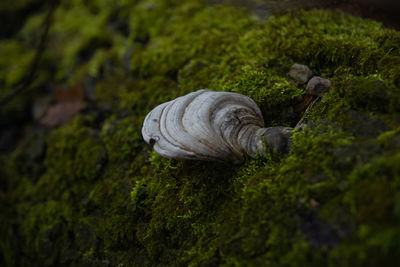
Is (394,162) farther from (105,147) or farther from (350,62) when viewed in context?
(105,147)

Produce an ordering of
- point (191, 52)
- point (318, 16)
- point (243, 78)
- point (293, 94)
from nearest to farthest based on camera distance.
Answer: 1. point (293, 94)
2. point (243, 78)
3. point (318, 16)
4. point (191, 52)

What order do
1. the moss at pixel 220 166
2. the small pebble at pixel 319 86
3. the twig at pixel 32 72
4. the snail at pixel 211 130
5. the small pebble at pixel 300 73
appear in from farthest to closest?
1. the twig at pixel 32 72
2. the small pebble at pixel 300 73
3. the small pebble at pixel 319 86
4. the snail at pixel 211 130
5. the moss at pixel 220 166

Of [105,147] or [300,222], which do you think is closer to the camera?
[300,222]

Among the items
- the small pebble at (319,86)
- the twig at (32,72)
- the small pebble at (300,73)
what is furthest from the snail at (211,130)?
the twig at (32,72)

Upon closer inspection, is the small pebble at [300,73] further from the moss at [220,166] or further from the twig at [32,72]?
the twig at [32,72]

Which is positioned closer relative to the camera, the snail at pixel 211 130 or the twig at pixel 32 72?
the snail at pixel 211 130

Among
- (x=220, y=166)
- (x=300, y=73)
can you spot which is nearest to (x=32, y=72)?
(x=220, y=166)

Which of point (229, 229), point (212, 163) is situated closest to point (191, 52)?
point (212, 163)
